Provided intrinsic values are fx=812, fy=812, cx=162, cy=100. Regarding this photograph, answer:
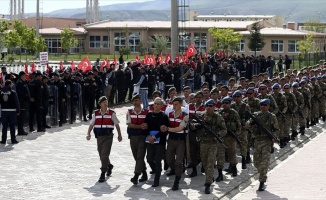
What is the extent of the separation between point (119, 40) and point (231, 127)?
85.2 metres

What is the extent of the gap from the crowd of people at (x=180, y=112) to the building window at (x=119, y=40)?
207 ft

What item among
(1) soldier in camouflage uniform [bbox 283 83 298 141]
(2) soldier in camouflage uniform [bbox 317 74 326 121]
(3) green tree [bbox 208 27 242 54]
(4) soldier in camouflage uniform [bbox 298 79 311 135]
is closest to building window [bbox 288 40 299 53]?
(3) green tree [bbox 208 27 242 54]

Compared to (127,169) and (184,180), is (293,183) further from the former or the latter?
(127,169)

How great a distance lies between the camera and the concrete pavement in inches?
621

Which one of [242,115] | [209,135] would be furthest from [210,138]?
[242,115]

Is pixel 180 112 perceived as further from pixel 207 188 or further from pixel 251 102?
pixel 251 102

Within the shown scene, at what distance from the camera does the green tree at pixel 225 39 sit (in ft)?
283

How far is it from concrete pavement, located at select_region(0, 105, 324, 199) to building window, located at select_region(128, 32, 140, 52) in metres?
78.4

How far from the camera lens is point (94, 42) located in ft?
340

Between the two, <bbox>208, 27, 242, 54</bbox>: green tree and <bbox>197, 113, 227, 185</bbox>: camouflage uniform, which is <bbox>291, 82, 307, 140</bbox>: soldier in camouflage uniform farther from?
<bbox>208, 27, 242, 54</bbox>: green tree

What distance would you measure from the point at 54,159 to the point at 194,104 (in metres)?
4.10

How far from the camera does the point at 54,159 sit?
20.0 m

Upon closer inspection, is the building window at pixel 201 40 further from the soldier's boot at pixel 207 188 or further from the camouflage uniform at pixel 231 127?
the soldier's boot at pixel 207 188

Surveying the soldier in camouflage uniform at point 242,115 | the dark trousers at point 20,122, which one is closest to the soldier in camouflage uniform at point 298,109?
the soldier in camouflage uniform at point 242,115
